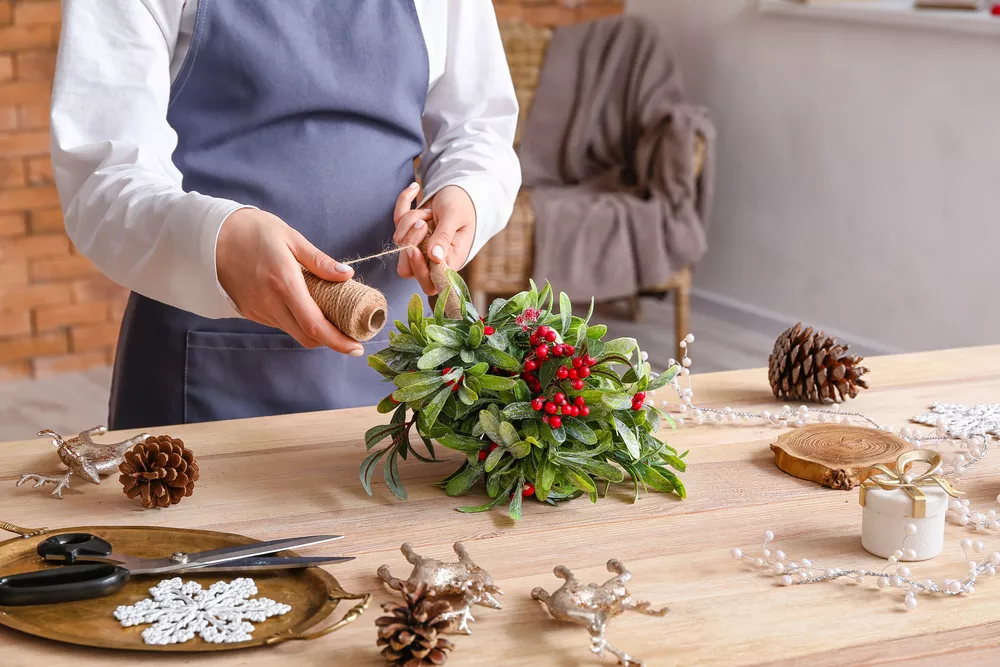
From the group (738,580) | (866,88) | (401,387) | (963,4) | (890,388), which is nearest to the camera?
(738,580)

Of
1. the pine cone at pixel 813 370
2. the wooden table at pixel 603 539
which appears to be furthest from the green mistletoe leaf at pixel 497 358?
the pine cone at pixel 813 370

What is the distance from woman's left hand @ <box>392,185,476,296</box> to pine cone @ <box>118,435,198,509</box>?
1.04 feet

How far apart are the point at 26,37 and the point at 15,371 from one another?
3.47 feet

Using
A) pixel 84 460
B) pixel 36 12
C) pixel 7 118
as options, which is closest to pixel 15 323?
pixel 7 118

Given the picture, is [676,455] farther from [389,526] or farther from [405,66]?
[405,66]

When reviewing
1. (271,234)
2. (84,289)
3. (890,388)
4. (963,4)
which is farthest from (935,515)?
(84,289)

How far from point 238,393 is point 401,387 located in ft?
1.39

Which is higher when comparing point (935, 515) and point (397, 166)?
point (397, 166)

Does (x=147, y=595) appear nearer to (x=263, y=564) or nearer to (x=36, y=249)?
(x=263, y=564)

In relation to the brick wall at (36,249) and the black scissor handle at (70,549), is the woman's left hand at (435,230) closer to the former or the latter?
the black scissor handle at (70,549)

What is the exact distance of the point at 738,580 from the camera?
29.0 inches

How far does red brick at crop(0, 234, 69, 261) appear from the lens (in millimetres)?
3322

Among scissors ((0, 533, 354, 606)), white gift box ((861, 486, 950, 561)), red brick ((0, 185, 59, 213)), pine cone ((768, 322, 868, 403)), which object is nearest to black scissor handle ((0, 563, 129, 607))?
scissors ((0, 533, 354, 606))

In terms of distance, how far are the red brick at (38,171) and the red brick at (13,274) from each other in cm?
26
